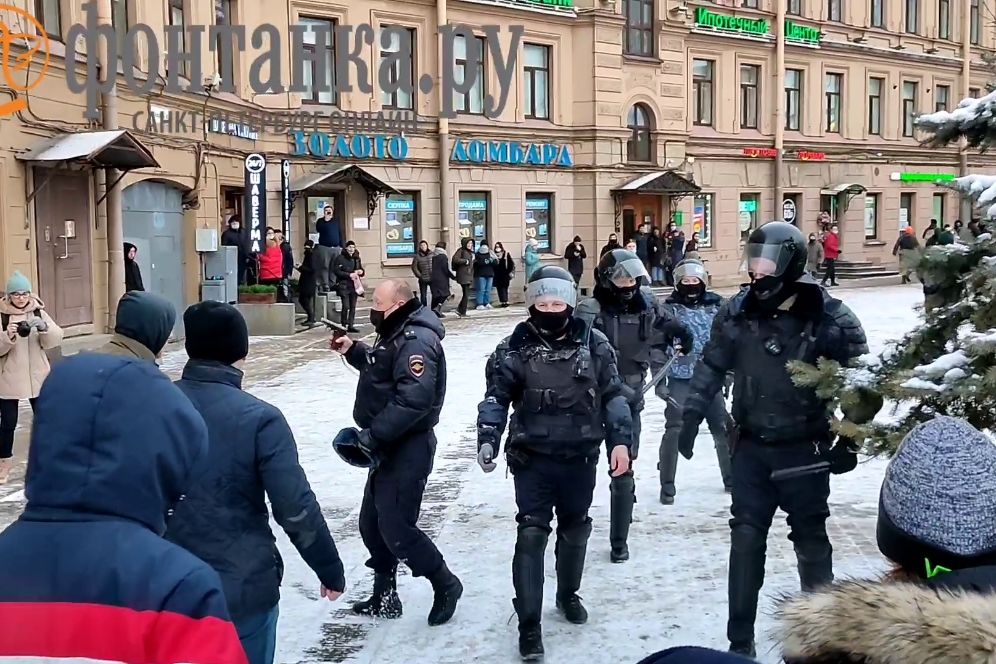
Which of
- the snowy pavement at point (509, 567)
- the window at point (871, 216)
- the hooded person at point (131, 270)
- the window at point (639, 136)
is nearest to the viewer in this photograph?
the snowy pavement at point (509, 567)

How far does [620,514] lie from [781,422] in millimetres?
1786

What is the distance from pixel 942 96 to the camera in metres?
39.2

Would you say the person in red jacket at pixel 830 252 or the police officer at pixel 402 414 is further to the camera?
the person in red jacket at pixel 830 252

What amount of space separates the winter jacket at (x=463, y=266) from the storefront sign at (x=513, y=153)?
3.58m

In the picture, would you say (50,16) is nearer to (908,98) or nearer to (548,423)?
(548,423)

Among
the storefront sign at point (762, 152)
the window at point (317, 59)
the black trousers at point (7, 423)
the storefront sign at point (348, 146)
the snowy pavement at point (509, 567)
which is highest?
the window at point (317, 59)

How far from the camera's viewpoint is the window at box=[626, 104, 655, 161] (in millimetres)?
29375

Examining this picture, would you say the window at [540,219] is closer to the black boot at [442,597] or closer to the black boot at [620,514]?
the black boot at [620,514]

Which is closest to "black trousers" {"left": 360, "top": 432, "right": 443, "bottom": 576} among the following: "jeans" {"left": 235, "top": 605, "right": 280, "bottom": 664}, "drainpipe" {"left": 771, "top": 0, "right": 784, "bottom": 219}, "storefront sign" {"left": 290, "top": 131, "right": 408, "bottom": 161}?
"jeans" {"left": 235, "top": 605, "right": 280, "bottom": 664}

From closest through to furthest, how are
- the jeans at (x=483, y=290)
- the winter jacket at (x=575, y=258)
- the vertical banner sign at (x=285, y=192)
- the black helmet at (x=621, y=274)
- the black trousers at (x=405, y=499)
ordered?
1. the black trousers at (x=405, y=499)
2. the black helmet at (x=621, y=274)
3. the vertical banner sign at (x=285, y=192)
4. the jeans at (x=483, y=290)
5. the winter jacket at (x=575, y=258)

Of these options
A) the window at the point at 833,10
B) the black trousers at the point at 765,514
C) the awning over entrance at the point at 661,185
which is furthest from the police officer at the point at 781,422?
the window at the point at 833,10

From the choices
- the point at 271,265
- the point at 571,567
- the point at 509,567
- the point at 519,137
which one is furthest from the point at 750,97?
the point at 571,567

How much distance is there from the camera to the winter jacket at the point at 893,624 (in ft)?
4.91

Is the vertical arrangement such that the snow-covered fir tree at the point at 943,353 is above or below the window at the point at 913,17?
below
